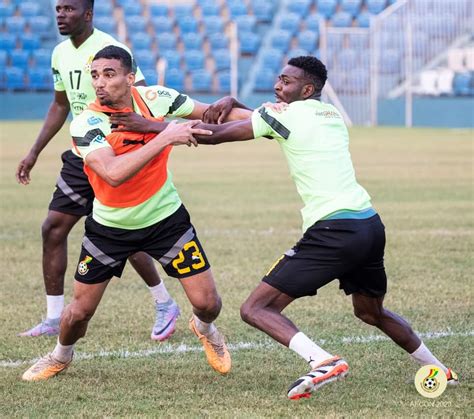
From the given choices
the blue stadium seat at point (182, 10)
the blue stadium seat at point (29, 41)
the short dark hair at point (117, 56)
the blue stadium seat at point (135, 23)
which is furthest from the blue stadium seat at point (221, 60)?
the short dark hair at point (117, 56)

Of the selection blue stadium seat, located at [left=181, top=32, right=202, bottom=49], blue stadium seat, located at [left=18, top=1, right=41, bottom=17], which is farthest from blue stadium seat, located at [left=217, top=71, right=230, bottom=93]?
blue stadium seat, located at [left=18, top=1, right=41, bottom=17]

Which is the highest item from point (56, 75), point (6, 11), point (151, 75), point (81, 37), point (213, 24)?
point (81, 37)

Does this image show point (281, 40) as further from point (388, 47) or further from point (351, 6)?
point (388, 47)

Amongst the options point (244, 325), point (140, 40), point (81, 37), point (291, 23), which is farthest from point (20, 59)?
point (244, 325)

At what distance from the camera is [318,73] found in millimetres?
5734

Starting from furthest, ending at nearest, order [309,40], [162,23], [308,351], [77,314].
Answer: [162,23]
[309,40]
[77,314]
[308,351]

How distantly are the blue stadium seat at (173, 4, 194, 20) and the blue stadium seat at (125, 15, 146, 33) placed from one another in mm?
1427

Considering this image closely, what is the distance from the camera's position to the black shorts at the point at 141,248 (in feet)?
19.7

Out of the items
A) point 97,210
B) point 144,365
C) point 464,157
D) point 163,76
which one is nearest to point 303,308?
point 144,365

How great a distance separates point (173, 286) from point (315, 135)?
4.14 metres

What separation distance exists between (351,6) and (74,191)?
34.9 m

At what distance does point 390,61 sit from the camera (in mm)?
38281

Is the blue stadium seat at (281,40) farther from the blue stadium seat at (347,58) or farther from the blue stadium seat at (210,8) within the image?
the blue stadium seat at (210,8)

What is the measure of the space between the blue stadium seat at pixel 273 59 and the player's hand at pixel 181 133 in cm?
3390
